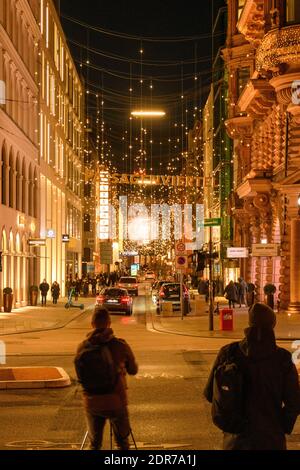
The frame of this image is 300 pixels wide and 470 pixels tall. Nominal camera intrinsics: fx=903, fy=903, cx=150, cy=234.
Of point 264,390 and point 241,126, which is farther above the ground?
point 241,126

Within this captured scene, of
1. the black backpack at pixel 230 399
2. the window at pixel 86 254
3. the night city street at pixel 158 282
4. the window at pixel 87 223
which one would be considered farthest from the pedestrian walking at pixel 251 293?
the window at pixel 87 223

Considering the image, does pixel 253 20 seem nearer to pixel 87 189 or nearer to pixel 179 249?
pixel 179 249

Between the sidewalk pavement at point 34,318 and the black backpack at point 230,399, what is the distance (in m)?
24.7

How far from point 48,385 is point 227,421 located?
9901mm

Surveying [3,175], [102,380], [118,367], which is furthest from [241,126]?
[102,380]

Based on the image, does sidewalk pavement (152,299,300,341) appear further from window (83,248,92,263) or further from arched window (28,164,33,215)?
window (83,248,92,263)

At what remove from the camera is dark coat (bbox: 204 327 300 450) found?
6.12 meters

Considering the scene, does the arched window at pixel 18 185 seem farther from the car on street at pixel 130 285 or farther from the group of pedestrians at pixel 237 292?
the car on street at pixel 130 285

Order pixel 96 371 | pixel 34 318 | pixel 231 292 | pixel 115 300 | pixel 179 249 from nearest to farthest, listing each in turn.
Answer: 1. pixel 96 371
2. pixel 34 318
3. pixel 179 249
4. pixel 231 292
5. pixel 115 300

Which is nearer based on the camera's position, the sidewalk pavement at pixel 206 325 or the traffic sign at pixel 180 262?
the sidewalk pavement at pixel 206 325

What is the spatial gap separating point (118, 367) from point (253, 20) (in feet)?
129

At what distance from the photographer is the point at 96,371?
7.57 meters

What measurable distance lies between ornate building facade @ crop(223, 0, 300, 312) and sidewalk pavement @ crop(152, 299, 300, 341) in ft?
8.69

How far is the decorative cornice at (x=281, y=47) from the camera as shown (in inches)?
1438
